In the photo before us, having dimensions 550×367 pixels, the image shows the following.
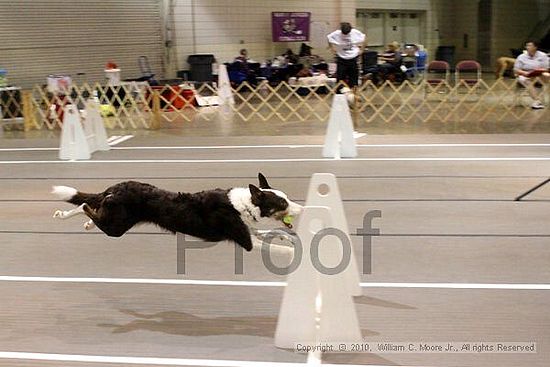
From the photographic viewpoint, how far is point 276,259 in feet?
15.3

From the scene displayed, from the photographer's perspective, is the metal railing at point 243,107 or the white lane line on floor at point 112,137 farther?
the metal railing at point 243,107

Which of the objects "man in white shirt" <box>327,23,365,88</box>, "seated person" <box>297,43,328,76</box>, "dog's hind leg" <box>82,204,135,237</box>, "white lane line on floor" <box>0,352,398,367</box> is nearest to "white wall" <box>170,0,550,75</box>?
"seated person" <box>297,43,328,76</box>

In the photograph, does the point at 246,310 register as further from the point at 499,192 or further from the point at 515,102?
the point at 515,102

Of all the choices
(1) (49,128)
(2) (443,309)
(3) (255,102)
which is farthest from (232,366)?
(3) (255,102)

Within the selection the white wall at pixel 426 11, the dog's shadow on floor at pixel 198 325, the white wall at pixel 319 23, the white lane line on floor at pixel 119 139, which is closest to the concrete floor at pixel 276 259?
the dog's shadow on floor at pixel 198 325

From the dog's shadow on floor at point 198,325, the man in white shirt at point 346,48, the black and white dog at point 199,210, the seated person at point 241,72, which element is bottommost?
the dog's shadow on floor at point 198,325

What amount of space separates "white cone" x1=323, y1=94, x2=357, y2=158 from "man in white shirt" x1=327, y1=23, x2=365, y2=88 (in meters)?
4.08

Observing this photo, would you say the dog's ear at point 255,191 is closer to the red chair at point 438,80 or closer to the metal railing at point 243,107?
the metal railing at point 243,107

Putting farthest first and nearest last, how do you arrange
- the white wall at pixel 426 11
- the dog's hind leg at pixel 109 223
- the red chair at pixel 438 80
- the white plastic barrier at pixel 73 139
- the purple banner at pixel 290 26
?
the white wall at pixel 426 11, the purple banner at pixel 290 26, the red chair at pixel 438 80, the white plastic barrier at pixel 73 139, the dog's hind leg at pixel 109 223

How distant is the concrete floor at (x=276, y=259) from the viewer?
3.36 metres

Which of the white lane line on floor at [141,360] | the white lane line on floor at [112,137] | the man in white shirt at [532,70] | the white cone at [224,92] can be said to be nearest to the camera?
the white lane line on floor at [141,360]

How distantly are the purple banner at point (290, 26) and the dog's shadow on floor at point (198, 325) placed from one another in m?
18.3

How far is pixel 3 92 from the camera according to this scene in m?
13.5

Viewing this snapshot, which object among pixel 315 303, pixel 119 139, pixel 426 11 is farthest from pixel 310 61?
pixel 315 303
